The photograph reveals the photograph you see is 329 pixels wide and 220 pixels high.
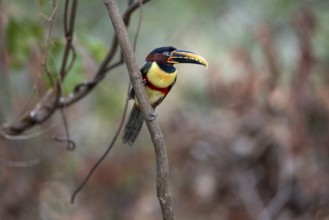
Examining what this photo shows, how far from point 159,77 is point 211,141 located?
2.46m

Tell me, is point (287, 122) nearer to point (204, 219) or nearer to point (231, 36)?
point (204, 219)

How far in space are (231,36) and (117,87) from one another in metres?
1.44

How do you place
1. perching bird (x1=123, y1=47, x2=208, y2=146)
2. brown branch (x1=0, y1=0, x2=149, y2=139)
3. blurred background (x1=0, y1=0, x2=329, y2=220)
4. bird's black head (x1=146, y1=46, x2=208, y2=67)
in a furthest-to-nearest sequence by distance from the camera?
1. blurred background (x1=0, y1=0, x2=329, y2=220)
2. brown branch (x1=0, y1=0, x2=149, y2=139)
3. perching bird (x1=123, y1=47, x2=208, y2=146)
4. bird's black head (x1=146, y1=46, x2=208, y2=67)

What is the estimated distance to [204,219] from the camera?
5.22m

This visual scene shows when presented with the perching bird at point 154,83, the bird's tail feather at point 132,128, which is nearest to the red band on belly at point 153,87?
the perching bird at point 154,83

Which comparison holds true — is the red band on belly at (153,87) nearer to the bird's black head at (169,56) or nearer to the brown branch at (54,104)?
the bird's black head at (169,56)

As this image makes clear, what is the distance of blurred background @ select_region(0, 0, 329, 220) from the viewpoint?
171 inches

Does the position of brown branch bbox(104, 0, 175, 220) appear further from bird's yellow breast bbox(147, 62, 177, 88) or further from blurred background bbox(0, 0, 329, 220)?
blurred background bbox(0, 0, 329, 220)

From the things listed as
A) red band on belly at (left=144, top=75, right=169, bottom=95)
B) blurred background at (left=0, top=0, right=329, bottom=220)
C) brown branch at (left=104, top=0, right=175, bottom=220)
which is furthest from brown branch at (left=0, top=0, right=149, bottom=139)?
brown branch at (left=104, top=0, right=175, bottom=220)

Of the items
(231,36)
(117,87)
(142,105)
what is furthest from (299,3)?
(142,105)

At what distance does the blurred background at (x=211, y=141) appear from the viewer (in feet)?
14.2

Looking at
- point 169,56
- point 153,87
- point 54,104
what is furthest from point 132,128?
point 54,104

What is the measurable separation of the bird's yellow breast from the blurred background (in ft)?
2.16

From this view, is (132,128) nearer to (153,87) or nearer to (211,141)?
(153,87)
